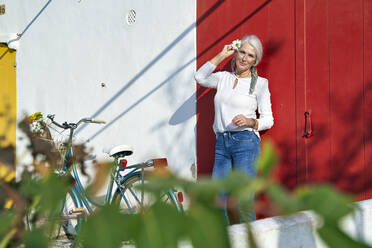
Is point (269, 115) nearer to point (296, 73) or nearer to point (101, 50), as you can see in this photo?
point (296, 73)

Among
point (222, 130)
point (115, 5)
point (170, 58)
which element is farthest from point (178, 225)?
point (115, 5)

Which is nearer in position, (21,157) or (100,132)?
(21,157)

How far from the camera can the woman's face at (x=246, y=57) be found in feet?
10.9

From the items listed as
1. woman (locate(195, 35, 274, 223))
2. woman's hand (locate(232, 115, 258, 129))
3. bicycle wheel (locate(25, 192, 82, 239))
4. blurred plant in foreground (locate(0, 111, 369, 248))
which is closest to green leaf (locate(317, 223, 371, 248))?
blurred plant in foreground (locate(0, 111, 369, 248))

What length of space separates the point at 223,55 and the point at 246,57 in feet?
0.64

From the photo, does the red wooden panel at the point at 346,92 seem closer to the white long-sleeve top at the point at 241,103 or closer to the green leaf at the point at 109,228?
the white long-sleeve top at the point at 241,103

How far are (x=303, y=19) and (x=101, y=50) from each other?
200cm

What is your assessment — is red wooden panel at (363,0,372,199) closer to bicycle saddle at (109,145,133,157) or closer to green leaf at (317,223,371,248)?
bicycle saddle at (109,145,133,157)

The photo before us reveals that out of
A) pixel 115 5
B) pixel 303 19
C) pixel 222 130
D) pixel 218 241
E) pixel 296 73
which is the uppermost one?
pixel 115 5

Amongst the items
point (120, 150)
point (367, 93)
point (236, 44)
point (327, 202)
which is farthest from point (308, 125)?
point (327, 202)

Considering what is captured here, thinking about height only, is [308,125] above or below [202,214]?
above

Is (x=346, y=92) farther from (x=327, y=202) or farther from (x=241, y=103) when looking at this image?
(x=327, y=202)

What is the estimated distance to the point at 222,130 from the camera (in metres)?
3.38

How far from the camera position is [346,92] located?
3.26 m
